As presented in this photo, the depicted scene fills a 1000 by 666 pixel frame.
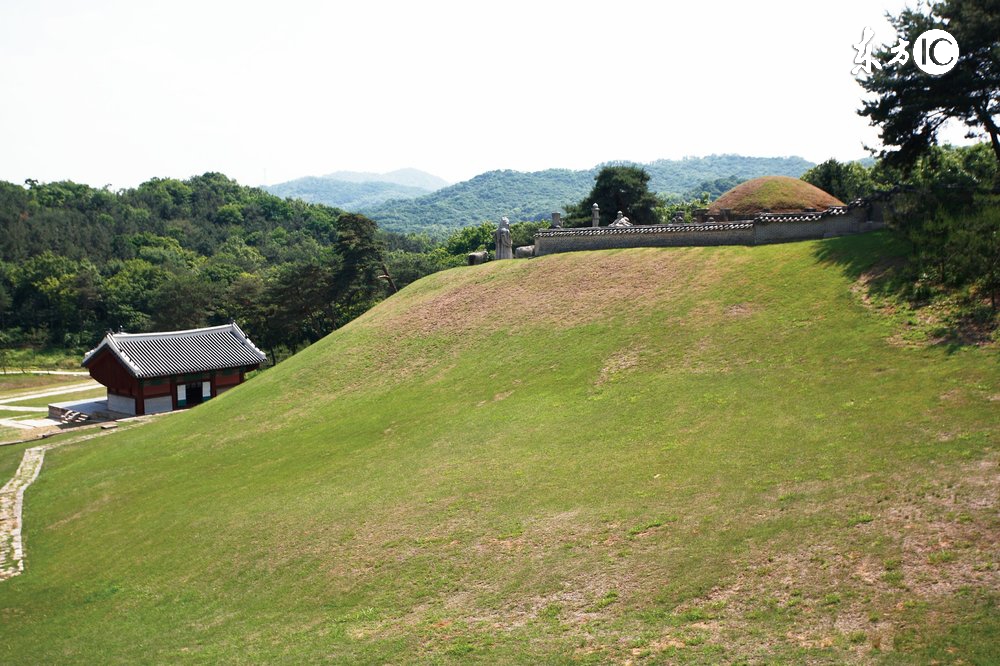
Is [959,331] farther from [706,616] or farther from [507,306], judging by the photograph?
[507,306]

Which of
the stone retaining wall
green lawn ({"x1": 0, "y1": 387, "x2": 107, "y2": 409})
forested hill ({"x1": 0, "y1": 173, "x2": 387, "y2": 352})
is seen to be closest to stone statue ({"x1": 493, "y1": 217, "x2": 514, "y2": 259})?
the stone retaining wall

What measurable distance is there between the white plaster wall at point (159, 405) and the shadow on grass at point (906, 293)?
4083 centimetres

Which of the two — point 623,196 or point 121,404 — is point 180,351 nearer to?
point 121,404

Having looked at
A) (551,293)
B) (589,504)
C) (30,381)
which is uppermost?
(551,293)

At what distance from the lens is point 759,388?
73.8 ft

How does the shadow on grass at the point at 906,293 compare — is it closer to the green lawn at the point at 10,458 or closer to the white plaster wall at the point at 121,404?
the green lawn at the point at 10,458

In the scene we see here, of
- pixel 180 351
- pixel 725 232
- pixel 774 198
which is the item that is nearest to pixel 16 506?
pixel 180 351

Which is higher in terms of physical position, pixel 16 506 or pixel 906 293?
pixel 906 293

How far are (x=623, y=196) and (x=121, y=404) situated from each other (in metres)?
48.2

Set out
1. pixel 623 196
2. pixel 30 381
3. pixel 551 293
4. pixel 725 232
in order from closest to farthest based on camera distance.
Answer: pixel 725 232, pixel 551 293, pixel 30 381, pixel 623 196

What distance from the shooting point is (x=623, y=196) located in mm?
74188

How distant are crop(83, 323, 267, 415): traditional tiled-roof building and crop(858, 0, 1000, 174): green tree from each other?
42159 millimetres

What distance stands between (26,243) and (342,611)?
444 feet

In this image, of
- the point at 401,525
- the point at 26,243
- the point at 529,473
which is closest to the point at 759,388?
the point at 529,473
